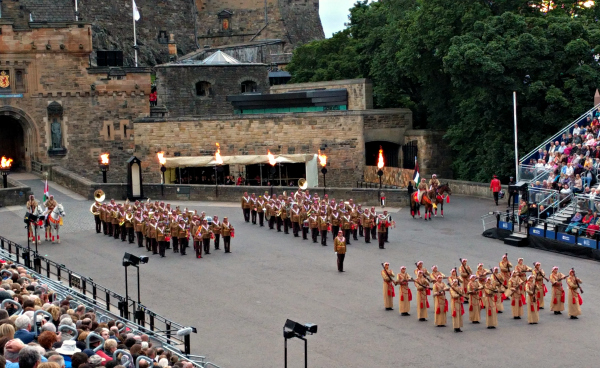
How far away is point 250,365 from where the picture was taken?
60.0 ft

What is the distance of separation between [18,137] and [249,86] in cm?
1314

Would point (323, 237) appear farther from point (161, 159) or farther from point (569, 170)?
point (161, 159)

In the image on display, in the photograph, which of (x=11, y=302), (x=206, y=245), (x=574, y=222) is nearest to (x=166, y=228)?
(x=206, y=245)

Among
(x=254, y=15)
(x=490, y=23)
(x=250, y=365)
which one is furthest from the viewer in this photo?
(x=254, y=15)

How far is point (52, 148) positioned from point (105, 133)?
117 inches

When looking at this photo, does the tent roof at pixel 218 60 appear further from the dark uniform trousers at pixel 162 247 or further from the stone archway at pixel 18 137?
the dark uniform trousers at pixel 162 247

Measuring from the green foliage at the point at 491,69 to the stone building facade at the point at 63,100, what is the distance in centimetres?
1354

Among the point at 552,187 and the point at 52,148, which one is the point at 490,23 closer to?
the point at 552,187

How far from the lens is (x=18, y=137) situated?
163ft

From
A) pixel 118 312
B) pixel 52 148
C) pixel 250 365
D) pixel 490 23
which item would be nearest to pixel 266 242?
pixel 118 312

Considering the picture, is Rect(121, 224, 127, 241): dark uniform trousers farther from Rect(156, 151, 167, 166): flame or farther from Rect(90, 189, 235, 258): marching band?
Rect(156, 151, 167, 166): flame

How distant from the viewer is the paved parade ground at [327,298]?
1895cm

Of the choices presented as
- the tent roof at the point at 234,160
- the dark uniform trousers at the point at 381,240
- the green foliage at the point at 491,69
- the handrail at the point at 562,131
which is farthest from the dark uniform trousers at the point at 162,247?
the tent roof at the point at 234,160

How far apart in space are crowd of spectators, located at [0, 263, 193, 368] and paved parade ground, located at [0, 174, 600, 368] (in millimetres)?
3851
